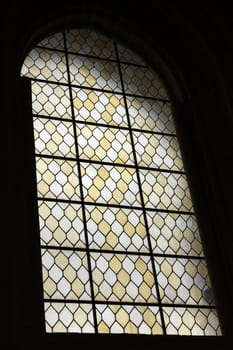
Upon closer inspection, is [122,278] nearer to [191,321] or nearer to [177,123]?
[191,321]

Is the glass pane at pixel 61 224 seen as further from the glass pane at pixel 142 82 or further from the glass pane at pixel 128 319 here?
the glass pane at pixel 142 82

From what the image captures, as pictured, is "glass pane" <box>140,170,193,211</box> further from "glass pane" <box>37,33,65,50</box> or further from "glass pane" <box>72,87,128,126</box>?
"glass pane" <box>37,33,65,50</box>

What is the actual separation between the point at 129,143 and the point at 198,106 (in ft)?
2.71

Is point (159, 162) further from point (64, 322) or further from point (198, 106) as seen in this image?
point (64, 322)

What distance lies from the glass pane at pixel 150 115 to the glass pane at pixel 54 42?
2.68ft

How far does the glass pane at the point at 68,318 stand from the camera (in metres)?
5.18

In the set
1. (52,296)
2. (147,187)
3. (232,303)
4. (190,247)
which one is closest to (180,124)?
(147,187)

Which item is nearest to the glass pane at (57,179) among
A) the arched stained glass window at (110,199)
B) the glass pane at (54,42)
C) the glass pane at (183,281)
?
the arched stained glass window at (110,199)

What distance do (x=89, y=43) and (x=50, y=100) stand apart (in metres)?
1.01

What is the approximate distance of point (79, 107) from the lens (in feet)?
21.4

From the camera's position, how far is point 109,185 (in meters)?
6.16

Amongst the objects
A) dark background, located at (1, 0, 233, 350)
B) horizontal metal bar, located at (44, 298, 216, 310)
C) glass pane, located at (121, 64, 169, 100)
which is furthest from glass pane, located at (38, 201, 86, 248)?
glass pane, located at (121, 64, 169, 100)

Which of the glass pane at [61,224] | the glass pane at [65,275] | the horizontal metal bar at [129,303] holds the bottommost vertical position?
the horizontal metal bar at [129,303]

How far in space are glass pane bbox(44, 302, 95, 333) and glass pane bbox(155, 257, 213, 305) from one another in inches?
26.9
